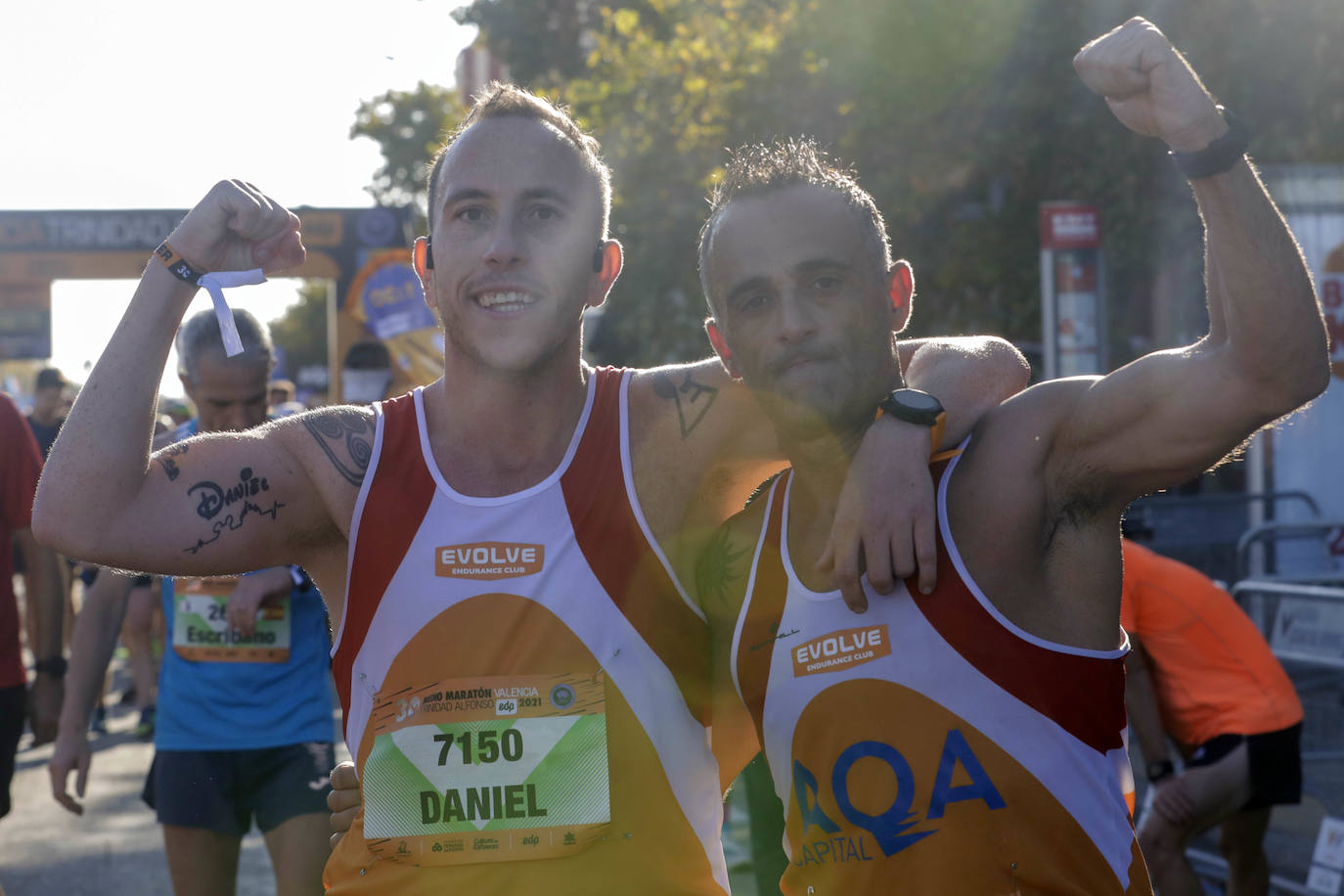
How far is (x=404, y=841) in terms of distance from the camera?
2.66 m

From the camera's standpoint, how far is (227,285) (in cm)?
277

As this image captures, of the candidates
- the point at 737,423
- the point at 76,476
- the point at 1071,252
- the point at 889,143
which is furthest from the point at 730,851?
the point at 889,143

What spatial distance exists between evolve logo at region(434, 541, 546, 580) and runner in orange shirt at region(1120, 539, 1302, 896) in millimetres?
3097

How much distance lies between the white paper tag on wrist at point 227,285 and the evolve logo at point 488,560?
0.56m

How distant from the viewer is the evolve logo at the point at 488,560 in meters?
2.72

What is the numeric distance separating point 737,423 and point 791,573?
0.44 m

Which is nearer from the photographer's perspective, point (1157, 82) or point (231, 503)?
point (1157, 82)

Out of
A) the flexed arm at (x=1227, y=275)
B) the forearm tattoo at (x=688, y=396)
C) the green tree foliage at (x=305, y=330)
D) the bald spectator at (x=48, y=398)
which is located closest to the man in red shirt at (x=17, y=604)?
the forearm tattoo at (x=688, y=396)

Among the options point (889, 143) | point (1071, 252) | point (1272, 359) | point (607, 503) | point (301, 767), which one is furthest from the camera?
point (889, 143)

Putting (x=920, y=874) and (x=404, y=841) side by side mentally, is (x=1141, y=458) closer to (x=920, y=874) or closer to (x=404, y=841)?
(x=920, y=874)

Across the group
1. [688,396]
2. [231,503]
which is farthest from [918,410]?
[231,503]

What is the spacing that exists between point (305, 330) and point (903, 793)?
6257cm

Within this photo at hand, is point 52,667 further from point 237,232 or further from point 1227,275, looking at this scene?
point 1227,275

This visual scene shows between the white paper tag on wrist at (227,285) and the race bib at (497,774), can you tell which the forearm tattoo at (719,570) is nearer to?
the race bib at (497,774)
